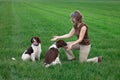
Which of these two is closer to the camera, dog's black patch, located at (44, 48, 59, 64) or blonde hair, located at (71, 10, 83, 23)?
dog's black patch, located at (44, 48, 59, 64)

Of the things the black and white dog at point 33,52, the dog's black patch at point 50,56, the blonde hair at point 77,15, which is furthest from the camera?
the black and white dog at point 33,52

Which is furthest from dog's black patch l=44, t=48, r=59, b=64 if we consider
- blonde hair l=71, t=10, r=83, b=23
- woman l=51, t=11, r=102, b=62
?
blonde hair l=71, t=10, r=83, b=23

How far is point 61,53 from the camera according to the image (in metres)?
11.9

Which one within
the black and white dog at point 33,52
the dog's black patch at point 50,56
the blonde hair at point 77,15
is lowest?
the black and white dog at point 33,52

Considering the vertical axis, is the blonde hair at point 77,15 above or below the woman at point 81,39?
above

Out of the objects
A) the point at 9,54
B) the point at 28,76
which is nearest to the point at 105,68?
the point at 28,76

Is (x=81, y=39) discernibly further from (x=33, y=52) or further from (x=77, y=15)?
(x=33, y=52)

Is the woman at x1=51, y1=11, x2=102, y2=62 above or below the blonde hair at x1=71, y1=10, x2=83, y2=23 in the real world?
below

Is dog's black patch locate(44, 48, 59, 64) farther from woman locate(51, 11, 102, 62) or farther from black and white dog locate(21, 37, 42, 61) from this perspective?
black and white dog locate(21, 37, 42, 61)

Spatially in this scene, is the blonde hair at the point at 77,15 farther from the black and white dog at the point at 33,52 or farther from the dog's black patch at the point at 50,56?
the black and white dog at the point at 33,52

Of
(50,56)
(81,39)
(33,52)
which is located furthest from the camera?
(33,52)

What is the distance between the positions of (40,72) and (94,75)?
1.34m

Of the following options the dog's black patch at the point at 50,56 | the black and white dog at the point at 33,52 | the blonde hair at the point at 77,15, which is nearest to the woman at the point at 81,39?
the blonde hair at the point at 77,15

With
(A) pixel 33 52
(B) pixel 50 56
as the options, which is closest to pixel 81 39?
(B) pixel 50 56
